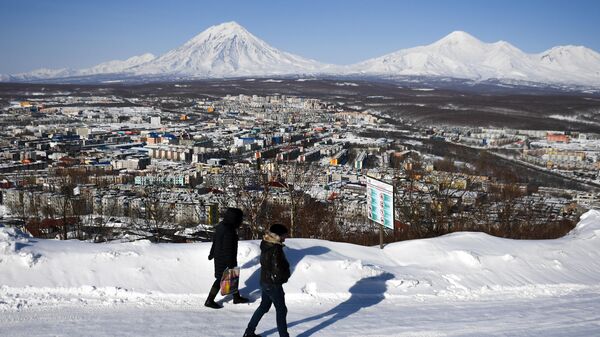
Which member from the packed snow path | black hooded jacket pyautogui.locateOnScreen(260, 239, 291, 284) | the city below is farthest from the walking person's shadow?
the city below

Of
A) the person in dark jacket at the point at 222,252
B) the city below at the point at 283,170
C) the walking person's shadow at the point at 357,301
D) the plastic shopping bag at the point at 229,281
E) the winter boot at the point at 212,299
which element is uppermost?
the person in dark jacket at the point at 222,252

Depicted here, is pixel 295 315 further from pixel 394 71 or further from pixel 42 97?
pixel 394 71

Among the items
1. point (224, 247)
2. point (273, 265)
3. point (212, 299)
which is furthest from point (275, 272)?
point (212, 299)

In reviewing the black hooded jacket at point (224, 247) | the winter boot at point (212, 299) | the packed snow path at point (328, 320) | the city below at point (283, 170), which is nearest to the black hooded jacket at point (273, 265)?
the packed snow path at point (328, 320)

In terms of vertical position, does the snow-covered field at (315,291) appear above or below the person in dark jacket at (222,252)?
below

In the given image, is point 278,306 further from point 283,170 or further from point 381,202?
point 283,170

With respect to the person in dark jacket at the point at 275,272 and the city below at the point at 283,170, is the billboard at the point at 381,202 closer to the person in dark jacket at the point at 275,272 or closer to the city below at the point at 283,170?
the city below at the point at 283,170
